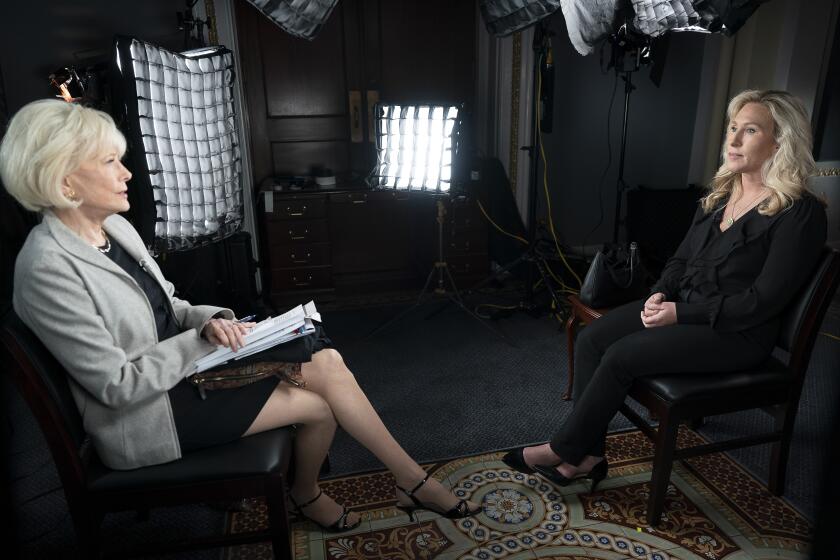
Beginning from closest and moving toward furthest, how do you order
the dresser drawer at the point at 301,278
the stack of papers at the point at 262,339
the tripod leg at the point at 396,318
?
the stack of papers at the point at 262,339, the tripod leg at the point at 396,318, the dresser drawer at the point at 301,278

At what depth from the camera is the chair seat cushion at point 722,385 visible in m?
1.66

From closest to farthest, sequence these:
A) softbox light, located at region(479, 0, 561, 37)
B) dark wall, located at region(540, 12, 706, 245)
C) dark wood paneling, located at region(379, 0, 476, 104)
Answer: softbox light, located at region(479, 0, 561, 37)
dark wood paneling, located at region(379, 0, 476, 104)
dark wall, located at region(540, 12, 706, 245)

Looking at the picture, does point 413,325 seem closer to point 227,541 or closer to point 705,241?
point 705,241

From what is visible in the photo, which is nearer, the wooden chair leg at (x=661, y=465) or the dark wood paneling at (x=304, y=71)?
the wooden chair leg at (x=661, y=465)

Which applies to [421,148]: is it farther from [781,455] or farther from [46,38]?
[781,455]

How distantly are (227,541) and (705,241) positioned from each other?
164 centimetres

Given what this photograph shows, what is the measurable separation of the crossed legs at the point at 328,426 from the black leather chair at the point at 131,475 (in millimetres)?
221

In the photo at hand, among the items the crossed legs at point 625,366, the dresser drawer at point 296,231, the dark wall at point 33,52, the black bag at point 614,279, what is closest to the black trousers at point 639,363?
the crossed legs at point 625,366

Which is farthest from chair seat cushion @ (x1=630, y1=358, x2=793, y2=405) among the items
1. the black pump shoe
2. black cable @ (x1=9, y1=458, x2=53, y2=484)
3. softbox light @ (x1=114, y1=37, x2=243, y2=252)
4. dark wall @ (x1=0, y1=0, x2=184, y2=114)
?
dark wall @ (x1=0, y1=0, x2=184, y2=114)

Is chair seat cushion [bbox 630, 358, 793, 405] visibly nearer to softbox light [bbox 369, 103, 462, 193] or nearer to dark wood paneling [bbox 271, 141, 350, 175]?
softbox light [bbox 369, 103, 462, 193]

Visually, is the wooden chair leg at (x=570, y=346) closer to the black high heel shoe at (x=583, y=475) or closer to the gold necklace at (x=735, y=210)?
the black high heel shoe at (x=583, y=475)

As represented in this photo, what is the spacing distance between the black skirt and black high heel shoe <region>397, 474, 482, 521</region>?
1.73 ft

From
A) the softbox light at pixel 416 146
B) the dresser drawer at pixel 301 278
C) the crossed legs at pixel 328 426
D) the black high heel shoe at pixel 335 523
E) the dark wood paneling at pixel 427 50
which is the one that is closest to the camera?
the crossed legs at pixel 328 426

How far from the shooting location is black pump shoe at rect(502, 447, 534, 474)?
1942 millimetres
